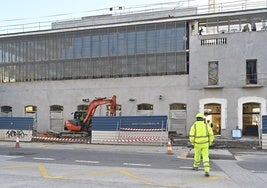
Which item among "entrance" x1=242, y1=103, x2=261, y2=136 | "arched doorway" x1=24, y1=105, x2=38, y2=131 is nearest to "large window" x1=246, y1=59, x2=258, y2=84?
"entrance" x1=242, y1=103, x2=261, y2=136

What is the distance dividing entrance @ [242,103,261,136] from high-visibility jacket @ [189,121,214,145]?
18005 millimetres

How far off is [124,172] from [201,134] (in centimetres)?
269

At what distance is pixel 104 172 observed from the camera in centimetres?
1204

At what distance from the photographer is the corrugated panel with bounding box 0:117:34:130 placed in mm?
26078

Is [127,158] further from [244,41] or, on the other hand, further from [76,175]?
[244,41]

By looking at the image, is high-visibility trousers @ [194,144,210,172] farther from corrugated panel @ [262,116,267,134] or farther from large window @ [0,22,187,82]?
large window @ [0,22,187,82]

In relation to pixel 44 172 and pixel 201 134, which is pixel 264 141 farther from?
pixel 44 172

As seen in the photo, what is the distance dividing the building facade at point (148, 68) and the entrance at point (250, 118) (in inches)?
2.9

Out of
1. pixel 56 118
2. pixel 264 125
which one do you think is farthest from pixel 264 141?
pixel 56 118

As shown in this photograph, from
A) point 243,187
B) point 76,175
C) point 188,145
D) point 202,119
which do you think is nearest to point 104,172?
point 76,175

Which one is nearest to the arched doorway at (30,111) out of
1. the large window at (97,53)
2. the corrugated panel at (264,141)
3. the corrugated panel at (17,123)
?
the large window at (97,53)

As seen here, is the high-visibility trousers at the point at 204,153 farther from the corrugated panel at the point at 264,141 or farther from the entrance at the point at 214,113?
the entrance at the point at 214,113

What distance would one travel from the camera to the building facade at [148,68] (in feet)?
95.0

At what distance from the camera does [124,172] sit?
12031mm
